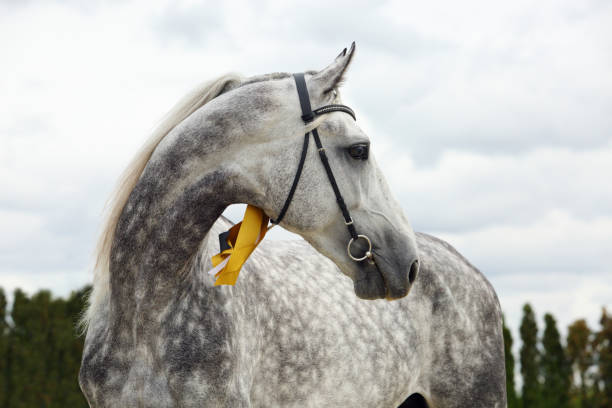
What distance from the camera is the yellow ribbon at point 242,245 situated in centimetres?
348

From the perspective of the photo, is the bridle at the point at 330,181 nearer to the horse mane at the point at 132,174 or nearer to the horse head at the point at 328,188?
the horse head at the point at 328,188

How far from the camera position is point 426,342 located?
5.30m

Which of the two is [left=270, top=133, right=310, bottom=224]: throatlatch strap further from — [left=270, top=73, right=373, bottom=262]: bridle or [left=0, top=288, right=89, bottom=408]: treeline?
[left=0, top=288, right=89, bottom=408]: treeline

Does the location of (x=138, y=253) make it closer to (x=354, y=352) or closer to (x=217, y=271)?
(x=217, y=271)

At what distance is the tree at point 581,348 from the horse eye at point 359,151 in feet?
67.5

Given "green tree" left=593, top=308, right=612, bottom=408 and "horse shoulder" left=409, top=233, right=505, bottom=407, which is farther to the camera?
"green tree" left=593, top=308, right=612, bottom=408

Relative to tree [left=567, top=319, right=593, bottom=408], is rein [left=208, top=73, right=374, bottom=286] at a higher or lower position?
lower

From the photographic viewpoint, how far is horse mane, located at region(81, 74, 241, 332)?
12.3ft

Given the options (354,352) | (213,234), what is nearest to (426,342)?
(354,352)

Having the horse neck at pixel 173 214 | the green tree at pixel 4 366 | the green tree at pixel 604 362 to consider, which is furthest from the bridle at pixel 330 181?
the green tree at pixel 604 362

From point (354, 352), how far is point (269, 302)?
2.80 feet

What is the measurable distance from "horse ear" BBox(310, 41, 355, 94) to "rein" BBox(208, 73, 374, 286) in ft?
0.26

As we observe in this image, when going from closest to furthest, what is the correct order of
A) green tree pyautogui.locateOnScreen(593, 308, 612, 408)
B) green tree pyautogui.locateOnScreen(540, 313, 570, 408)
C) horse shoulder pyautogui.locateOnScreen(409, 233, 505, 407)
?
horse shoulder pyautogui.locateOnScreen(409, 233, 505, 407)
green tree pyautogui.locateOnScreen(540, 313, 570, 408)
green tree pyautogui.locateOnScreen(593, 308, 612, 408)

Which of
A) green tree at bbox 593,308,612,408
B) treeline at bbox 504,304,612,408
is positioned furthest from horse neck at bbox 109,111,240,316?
green tree at bbox 593,308,612,408
